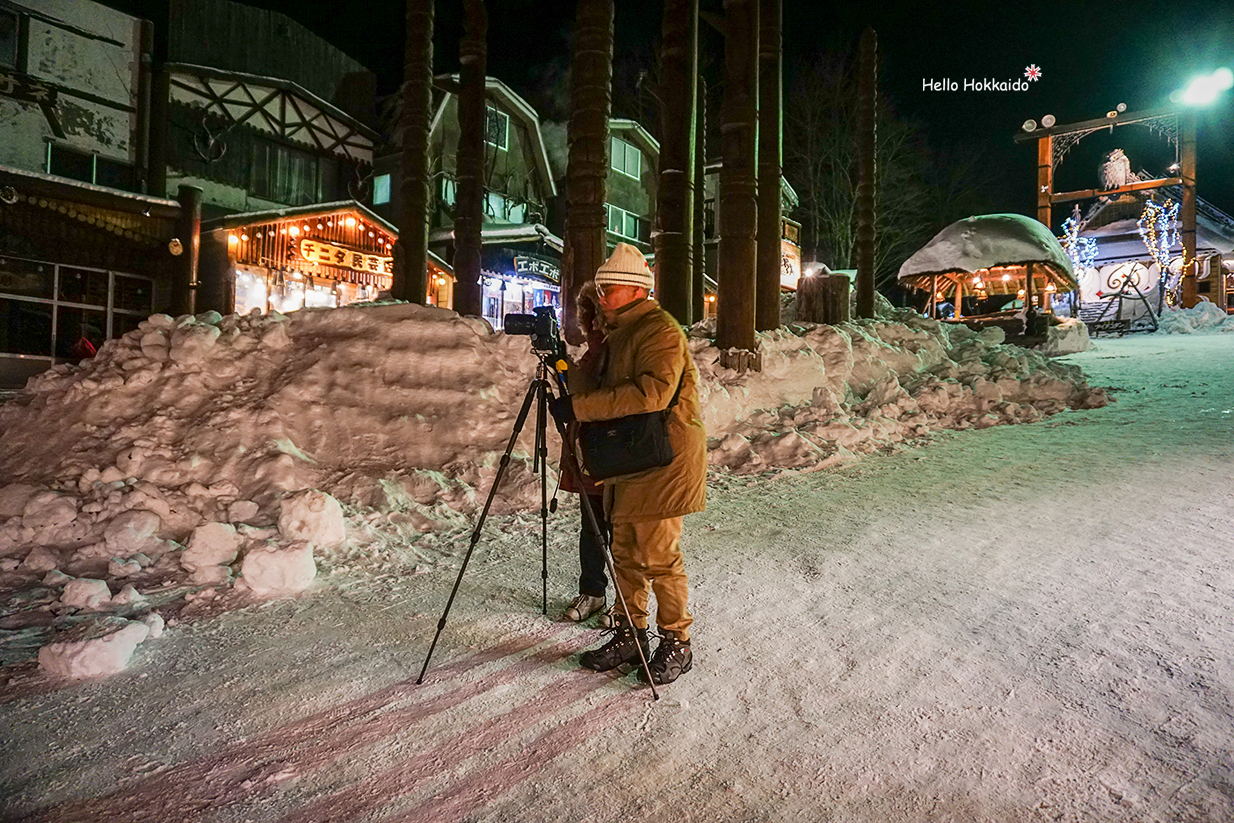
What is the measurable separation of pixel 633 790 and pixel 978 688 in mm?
1568

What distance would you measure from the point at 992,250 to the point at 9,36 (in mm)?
24000

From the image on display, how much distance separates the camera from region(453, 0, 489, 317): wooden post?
10242 mm

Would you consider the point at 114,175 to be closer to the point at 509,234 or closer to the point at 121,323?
the point at 121,323

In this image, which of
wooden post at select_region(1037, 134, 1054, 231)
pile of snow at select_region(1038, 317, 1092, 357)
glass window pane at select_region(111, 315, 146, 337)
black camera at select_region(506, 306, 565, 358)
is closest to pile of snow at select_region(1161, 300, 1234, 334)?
pile of snow at select_region(1038, 317, 1092, 357)

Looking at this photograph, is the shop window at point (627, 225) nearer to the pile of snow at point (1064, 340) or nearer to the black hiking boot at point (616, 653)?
the pile of snow at point (1064, 340)

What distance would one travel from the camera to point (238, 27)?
61.1ft

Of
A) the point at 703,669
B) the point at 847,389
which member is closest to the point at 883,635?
the point at 703,669

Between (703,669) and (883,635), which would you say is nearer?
(703,669)

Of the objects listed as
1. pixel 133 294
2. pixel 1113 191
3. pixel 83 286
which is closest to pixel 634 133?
pixel 133 294

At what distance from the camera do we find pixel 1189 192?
84.7 feet

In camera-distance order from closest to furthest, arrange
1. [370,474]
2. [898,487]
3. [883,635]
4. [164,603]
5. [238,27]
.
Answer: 1. [883,635]
2. [164,603]
3. [370,474]
4. [898,487]
5. [238,27]

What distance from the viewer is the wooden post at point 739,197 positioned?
25.9 ft

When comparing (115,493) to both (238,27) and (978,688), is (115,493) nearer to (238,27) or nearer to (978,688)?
(978,688)

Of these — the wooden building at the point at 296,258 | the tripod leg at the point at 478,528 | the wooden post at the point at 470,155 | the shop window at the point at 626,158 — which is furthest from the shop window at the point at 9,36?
the tripod leg at the point at 478,528
